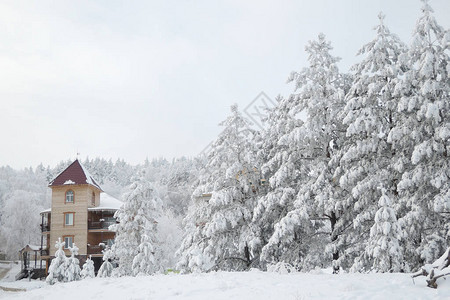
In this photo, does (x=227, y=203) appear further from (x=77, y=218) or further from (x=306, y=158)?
(x=77, y=218)

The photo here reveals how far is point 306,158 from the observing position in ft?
64.4

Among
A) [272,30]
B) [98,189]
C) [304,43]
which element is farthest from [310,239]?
[98,189]

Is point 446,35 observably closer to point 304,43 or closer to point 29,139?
point 304,43

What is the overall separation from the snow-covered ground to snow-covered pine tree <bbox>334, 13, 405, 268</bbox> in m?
5.33

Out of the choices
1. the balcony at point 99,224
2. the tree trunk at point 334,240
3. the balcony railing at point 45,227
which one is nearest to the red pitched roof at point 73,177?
the balcony at point 99,224

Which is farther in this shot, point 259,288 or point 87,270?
point 87,270

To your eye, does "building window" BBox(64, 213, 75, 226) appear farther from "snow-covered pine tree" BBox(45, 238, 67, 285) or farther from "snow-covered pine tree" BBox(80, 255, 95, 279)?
"snow-covered pine tree" BBox(45, 238, 67, 285)

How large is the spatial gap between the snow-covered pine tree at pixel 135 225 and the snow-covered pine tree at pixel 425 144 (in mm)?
15950

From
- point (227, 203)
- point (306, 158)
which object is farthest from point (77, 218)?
point (306, 158)

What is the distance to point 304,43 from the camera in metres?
20.1

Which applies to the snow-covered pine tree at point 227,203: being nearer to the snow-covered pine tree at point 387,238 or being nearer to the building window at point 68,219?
the snow-covered pine tree at point 387,238

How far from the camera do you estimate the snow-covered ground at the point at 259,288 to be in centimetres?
856

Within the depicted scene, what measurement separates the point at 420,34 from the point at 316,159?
681cm

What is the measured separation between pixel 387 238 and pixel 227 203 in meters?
8.16
